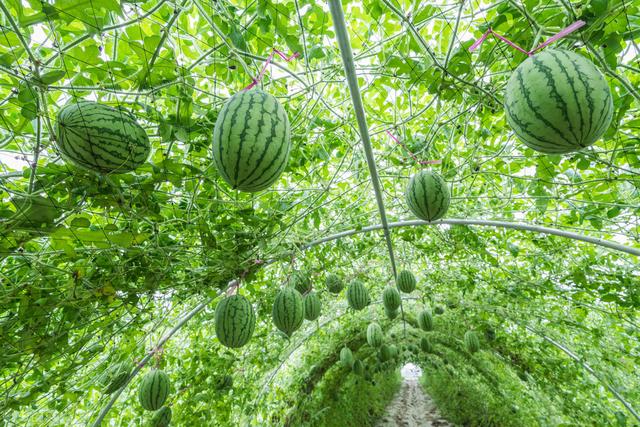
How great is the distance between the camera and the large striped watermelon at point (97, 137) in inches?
52.6

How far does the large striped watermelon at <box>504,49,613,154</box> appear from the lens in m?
1.15

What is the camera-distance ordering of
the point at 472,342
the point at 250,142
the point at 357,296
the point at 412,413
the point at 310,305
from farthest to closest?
the point at 412,413
the point at 472,342
the point at 357,296
the point at 310,305
the point at 250,142

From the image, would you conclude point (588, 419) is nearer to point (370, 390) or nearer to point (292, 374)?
point (292, 374)

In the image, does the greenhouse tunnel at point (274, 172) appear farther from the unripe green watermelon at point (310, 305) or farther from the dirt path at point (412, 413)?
the dirt path at point (412, 413)

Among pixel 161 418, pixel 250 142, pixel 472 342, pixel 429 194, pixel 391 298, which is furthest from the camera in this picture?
pixel 472 342

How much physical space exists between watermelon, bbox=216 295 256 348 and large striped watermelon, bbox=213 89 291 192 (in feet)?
5.17

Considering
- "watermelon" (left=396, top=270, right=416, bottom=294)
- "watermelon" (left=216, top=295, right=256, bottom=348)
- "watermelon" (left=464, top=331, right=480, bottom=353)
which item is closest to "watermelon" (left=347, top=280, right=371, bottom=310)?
"watermelon" (left=396, top=270, right=416, bottom=294)

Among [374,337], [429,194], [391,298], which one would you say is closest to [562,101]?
[429,194]

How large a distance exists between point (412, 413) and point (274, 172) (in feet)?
62.6

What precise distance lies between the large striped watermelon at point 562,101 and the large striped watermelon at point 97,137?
1.51 m

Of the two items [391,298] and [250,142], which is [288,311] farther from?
[391,298]

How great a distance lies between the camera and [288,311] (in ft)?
9.45

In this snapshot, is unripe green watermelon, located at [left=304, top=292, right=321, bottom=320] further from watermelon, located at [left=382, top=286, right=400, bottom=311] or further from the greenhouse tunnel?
watermelon, located at [left=382, top=286, right=400, bottom=311]

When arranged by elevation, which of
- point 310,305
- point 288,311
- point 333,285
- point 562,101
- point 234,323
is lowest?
point 333,285
